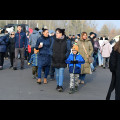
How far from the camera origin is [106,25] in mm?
80625

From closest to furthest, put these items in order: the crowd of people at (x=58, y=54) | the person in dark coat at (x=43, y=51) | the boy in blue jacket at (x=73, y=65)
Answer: the boy in blue jacket at (x=73, y=65) < the crowd of people at (x=58, y=54) < the person in dark coat at (x=43, y=51)

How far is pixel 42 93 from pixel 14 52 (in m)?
5.61

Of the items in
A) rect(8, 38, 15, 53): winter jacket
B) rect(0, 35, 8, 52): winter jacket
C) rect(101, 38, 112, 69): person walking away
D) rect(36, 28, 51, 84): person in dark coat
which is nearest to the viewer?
rect(36, 28, 51, 84): person in dark coat

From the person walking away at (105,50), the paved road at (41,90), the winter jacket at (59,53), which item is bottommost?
the paved road at (41,90)

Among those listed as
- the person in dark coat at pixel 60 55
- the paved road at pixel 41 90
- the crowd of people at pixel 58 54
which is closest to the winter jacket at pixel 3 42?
the crowd of people at pixel 58 54

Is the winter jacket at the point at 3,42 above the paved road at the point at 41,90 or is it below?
above

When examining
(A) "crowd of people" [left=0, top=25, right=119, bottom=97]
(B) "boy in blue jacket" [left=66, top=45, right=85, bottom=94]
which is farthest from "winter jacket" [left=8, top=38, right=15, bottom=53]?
(B) "boy in blue jacket" [left=66, top=45, right=85, bottom=94]

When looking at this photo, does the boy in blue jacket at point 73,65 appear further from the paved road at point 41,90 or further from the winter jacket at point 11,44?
the winter jacket at point 11,44

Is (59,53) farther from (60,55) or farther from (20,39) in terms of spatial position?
(20,39)

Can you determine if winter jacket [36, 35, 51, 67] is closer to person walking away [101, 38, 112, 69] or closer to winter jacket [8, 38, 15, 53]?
winter jacket [8, 38, 15, 53]

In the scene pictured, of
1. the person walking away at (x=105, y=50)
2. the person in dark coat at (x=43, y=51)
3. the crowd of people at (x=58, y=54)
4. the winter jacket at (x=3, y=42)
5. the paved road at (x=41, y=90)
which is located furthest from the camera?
the person walking away at (x=105, y=50)

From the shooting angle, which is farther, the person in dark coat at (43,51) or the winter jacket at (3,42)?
the winter jacket at (3,42)

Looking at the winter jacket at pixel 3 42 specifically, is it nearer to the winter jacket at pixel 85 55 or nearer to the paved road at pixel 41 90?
the paved road at pixel 41 90
